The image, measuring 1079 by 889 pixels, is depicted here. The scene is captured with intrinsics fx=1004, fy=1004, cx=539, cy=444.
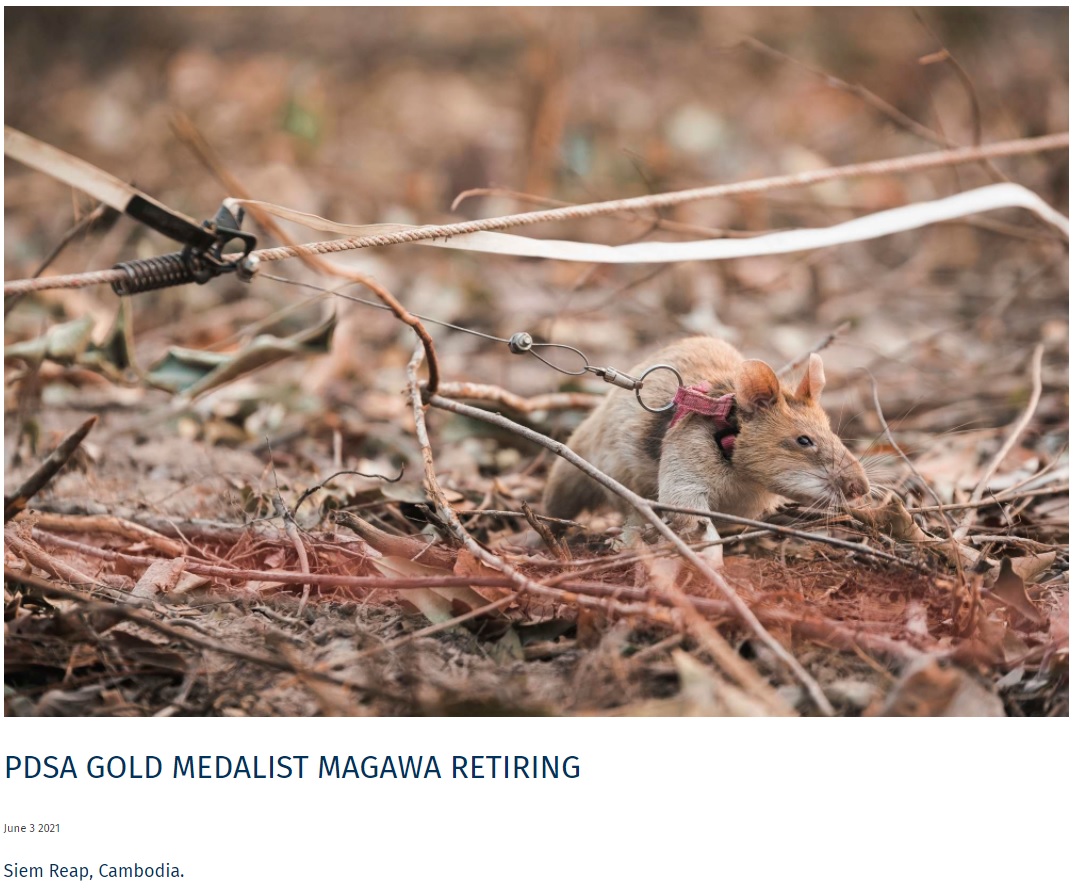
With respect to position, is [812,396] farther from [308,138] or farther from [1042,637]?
[308,138]

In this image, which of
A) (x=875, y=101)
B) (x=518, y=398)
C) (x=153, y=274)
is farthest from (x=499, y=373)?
(x=153, y=274)

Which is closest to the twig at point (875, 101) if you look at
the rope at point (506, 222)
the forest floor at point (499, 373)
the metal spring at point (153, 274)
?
the forest floor at point (499, 373)

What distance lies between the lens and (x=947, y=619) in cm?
273

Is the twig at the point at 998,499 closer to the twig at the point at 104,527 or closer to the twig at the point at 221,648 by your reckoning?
the twig at the point at 221,648

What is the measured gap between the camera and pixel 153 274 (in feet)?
9.17

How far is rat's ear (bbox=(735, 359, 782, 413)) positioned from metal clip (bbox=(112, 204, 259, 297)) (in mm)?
1526

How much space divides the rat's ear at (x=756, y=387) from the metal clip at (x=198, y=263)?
1.53 metres

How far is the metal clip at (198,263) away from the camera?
278 cm

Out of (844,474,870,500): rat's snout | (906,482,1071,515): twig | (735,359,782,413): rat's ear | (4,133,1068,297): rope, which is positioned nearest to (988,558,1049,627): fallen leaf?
(906,482,1071,515): twig

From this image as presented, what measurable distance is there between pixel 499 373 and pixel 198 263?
275 cm

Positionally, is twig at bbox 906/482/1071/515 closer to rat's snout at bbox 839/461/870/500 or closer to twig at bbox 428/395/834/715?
rat's snout at bbox 839/461/870/500

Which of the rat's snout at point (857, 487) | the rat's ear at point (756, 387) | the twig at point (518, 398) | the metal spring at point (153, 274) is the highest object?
the twig at point (518, 398)

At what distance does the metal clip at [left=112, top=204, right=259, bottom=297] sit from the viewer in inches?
109

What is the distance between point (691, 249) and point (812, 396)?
64 cm
